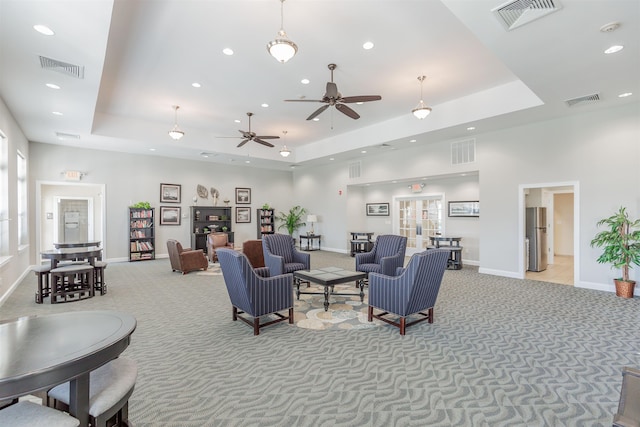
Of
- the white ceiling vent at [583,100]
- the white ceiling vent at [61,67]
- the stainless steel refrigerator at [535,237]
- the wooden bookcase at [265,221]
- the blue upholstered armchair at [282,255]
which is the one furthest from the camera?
the wooden bookcase at [265,221]

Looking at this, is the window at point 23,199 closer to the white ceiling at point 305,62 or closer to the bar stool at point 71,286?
the white ceiling at point 305,62

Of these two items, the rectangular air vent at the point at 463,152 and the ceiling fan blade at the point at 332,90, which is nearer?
the ceiling fan blade at the point at 332,90

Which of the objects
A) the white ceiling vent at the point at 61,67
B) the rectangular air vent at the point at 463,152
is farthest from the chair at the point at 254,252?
the rectangular air vent at the point at 463,152

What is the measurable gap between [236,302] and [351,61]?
4.03 metres

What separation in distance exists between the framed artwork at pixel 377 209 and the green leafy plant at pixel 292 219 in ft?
9.29

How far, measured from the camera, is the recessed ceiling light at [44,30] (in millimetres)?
3222

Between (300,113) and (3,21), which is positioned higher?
(300,113)

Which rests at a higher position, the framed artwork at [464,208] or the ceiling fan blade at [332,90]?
the ceiling fan blade at [332,90]

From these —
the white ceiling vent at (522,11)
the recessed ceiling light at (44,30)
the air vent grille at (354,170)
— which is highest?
the white ceiling vent at (522,11)

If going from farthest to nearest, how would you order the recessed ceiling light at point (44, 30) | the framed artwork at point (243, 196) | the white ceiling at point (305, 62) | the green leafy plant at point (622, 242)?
the framed artwork at point (243, 196), the green leafy plant at point (622, 242), the white ceiling at point (305, 62), the recessed ceiling light at point (44, 30)

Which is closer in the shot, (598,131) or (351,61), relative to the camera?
(351,61)

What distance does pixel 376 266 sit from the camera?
5.84m

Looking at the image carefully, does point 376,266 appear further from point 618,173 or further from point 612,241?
point 618,173

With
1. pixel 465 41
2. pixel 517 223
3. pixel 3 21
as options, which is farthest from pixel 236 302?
pixel 517 223
